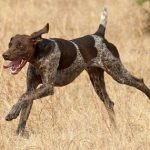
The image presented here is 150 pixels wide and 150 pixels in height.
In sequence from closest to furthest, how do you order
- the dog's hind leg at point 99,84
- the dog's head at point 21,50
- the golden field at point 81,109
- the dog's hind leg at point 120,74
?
the golden field at point 81,109, the dog's head at point 21,50, the dog's hind leg at point 120,74, the dog's hind leg at point 99,84

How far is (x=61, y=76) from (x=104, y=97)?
103 centimetres

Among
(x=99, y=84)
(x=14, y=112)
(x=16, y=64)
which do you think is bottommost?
(x=14, y=112)

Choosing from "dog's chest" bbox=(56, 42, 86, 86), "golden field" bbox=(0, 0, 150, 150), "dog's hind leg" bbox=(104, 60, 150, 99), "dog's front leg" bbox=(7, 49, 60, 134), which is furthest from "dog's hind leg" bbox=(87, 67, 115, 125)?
"dog's front leg" bbox=(7, 49, 60, 134)

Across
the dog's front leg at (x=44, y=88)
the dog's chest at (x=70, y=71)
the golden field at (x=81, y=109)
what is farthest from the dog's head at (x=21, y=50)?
the golden field at (x=81, y=109)

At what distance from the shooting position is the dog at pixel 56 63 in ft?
27.5

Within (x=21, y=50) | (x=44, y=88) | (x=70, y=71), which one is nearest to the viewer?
(x=21, y=50)

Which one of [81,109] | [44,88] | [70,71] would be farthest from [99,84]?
[44,88]

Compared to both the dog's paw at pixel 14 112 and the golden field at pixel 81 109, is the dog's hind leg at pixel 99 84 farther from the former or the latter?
the dog's paw at pixel 14 112

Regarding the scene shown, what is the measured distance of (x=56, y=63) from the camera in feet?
28.2

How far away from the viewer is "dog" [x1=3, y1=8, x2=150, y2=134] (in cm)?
837

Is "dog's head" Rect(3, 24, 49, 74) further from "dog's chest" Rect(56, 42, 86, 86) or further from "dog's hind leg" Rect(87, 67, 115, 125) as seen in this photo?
"dog's hind leg" Rect(87, 67, 115, 125)

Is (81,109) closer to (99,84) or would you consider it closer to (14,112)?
(99,84)

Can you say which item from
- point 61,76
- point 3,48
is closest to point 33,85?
point 61,76

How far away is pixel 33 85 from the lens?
343 inches
